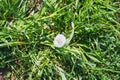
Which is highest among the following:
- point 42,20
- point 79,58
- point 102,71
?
point 42,20

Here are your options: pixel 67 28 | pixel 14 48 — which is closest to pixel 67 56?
pixel 67 28

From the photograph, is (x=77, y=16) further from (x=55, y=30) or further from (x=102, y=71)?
(x=102, y=71)

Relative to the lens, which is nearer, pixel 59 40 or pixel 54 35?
pixel 59 40
